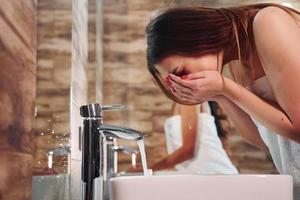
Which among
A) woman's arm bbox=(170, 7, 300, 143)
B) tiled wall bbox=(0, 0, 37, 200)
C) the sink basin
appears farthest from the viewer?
woman's arm bbox=(170, 7, 300, 143)

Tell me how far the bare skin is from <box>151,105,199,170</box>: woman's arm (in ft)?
0.17

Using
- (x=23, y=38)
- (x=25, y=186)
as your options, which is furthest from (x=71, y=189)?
(x=23, y=38)

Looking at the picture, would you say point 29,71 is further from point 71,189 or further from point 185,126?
point 185,126

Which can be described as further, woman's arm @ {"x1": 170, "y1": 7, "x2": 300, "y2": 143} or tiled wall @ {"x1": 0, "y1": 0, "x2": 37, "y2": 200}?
woman's arm @ {"x1": 170, "y1": 7, "x2": 300, "y2": 143}

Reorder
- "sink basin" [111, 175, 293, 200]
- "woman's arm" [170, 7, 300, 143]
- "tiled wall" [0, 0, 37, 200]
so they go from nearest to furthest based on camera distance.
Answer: "tiled wall" [0, 0, 37, 200] < "sink basin" [111, 175, 293, 200] < "woman's arm" [170, 7, 300, 143]

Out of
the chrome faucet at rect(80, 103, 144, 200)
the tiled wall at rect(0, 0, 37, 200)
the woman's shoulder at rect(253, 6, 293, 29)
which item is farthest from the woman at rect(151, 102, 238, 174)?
the tiled wall at rect(0, 0, 37, 200)

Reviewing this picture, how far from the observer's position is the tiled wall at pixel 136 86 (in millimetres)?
1488

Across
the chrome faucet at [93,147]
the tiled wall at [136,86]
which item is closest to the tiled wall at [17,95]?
the chrome faucet at [93,147]

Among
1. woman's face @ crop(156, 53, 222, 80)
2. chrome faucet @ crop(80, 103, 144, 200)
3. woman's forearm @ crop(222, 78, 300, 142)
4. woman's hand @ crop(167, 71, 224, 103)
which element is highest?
woman's face @ crop(156, 53, 222, 80)

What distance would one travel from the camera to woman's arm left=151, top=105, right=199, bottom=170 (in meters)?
1.49

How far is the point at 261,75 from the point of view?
1462 mm

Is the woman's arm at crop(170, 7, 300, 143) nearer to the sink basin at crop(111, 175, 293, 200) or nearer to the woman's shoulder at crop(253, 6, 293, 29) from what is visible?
the woman's shoulder at crop(253, 6, 293, 29)

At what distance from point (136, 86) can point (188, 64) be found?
0.66 ft

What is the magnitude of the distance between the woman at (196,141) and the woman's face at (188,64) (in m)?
0.12
